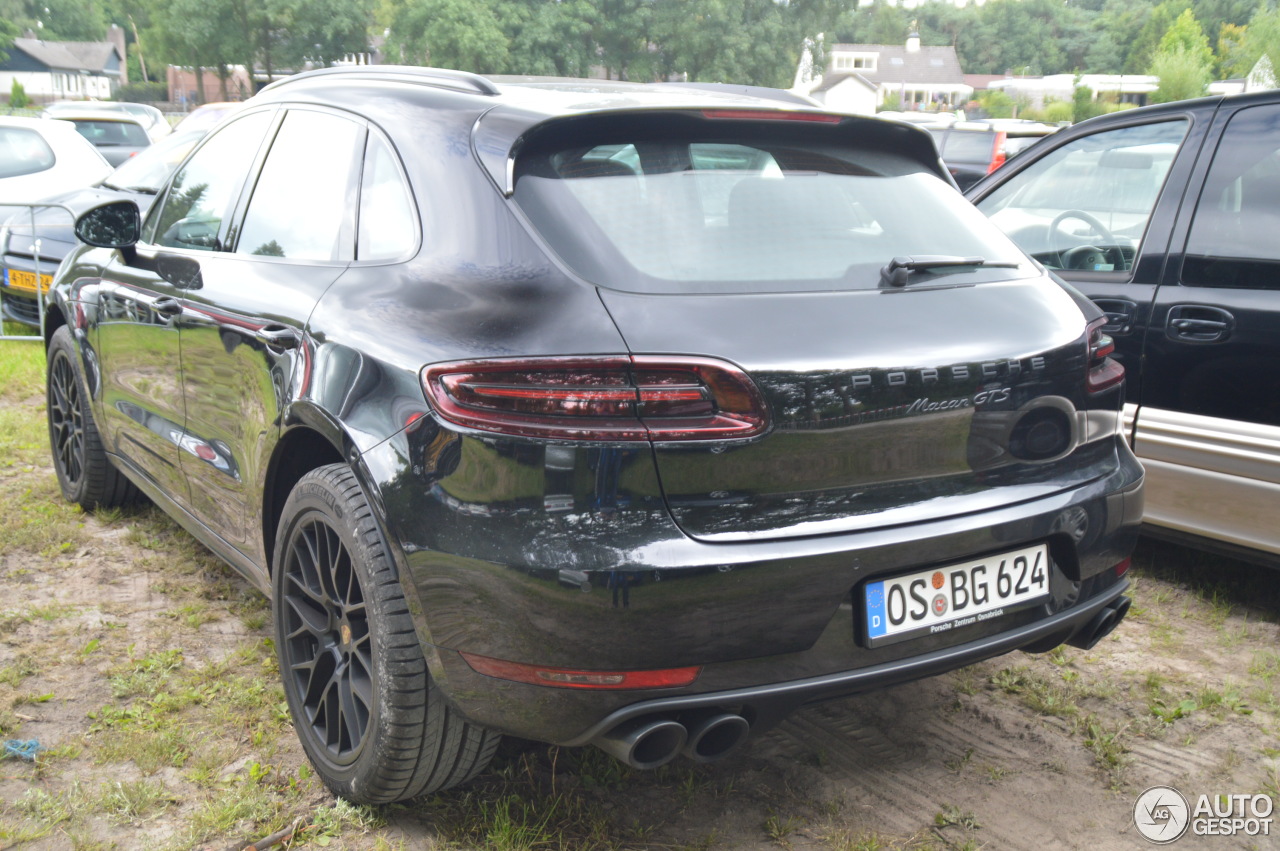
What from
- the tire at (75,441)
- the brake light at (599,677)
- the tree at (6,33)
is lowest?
the tire at (75,441)

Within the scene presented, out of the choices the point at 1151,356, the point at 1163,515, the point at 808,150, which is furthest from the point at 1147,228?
the point at 808,150

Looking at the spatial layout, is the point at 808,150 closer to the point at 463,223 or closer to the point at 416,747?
the point at 463,223

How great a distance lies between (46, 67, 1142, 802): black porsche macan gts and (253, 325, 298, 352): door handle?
0.01m

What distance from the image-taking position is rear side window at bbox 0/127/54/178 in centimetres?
1054

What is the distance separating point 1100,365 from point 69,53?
123 m

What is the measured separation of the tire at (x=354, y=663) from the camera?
234cm

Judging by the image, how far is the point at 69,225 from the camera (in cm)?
878

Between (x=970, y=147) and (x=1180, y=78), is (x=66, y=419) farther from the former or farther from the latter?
(x=1180, y=78)

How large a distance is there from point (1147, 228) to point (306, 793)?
3.29 meters

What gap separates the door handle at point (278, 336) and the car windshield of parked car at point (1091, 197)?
2.90 meters

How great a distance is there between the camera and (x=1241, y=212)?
369 cm

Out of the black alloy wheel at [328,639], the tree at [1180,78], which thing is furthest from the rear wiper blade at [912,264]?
the tree at [1180,78]

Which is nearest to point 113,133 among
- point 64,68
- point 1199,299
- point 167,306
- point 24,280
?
point 24,280

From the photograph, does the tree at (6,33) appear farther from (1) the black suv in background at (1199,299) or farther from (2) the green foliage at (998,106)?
(1) the black suv in background at (1199,299)
